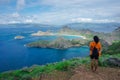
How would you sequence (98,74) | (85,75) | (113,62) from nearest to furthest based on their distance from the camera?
(85,75), (98,74), (113,62)

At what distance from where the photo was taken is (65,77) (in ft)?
34.6

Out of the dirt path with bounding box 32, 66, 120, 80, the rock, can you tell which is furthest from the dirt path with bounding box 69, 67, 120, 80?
the rock

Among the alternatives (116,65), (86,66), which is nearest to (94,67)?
(86,66)

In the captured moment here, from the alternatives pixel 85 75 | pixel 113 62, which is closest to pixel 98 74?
pixel 85 75

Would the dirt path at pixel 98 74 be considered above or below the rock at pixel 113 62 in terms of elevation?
below

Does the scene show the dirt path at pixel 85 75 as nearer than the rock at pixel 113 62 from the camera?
Yes

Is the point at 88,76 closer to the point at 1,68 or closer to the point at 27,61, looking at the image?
the point at 1,68

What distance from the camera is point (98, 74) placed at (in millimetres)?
10523

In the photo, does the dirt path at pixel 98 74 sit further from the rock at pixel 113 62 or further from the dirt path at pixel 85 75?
the rock at pixel 113 62

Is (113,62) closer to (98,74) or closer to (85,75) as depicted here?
(98,74)

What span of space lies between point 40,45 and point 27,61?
162 ft

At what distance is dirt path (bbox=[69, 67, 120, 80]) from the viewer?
398 inches

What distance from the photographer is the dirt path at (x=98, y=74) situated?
10.1 m

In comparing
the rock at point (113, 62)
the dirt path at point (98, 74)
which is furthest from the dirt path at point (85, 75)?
the rock at point (113, 62)
